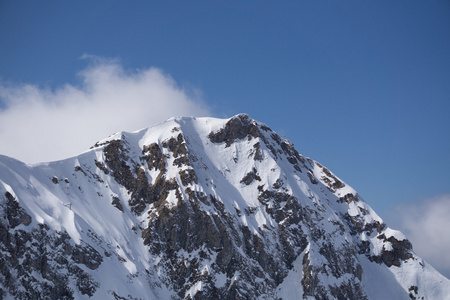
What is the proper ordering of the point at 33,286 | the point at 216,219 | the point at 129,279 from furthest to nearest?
1. the point at 216,219
2. the point at 129,279
3. the point at 33,286

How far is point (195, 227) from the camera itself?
433ft

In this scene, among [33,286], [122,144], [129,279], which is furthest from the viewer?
[122,144]

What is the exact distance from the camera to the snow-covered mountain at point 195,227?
106 metres

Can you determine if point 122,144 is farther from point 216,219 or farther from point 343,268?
point 343,268

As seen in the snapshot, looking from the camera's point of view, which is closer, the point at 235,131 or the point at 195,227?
the point at 195,227

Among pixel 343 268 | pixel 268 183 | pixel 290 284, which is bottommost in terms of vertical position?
pixel 290 284

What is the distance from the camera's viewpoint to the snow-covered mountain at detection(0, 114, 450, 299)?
106 metres

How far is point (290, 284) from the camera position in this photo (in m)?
138

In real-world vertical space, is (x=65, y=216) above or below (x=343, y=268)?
below

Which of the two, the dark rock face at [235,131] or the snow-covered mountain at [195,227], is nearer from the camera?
the snow-covered mountain at [195,227]

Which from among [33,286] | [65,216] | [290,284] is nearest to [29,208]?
[65,216]

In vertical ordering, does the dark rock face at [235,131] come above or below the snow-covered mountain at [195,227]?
above

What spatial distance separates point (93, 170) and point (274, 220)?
58.5 metres

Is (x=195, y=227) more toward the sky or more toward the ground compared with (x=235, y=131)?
more toward the ground
